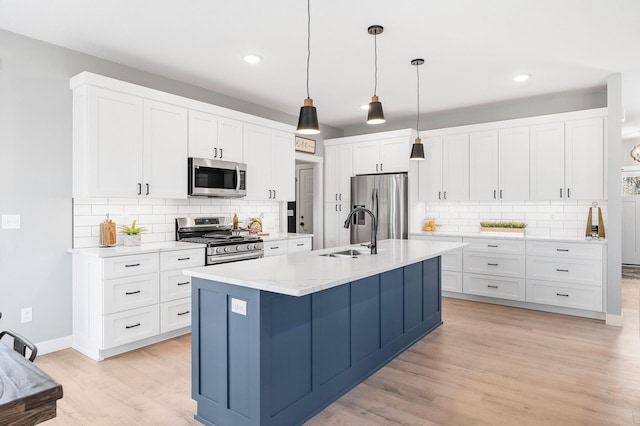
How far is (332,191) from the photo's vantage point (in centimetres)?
677

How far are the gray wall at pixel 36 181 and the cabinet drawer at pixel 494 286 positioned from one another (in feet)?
15.3

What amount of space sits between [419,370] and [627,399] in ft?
4.45

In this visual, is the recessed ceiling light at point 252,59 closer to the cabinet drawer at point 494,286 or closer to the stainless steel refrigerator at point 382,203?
the stainless steel refrigerator at point 382,203

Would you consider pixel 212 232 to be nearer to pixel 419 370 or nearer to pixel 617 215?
pixel 419 370

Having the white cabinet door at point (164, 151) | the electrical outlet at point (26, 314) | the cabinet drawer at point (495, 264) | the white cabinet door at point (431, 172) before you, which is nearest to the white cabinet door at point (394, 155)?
the white cabinet door at point (431, 172)

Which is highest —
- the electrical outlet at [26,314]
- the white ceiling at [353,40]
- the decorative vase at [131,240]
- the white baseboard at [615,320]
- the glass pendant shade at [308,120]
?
the white ceiling at [353,40]

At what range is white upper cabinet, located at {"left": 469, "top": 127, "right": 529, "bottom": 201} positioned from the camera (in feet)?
17.2

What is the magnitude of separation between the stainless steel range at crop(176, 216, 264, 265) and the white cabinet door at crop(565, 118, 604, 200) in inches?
153

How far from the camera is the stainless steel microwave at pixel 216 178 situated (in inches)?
168

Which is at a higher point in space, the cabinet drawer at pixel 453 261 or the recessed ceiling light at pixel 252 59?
the recessed ceiling light at pixel 252 59

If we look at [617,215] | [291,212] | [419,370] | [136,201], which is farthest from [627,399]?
[291,212]

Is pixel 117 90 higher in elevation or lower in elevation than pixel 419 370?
higher

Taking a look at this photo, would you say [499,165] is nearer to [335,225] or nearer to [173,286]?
[335,225]

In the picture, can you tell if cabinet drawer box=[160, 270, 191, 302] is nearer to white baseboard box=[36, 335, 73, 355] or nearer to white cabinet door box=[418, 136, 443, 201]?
white baseboard box=[36, 335, 73, 355]
